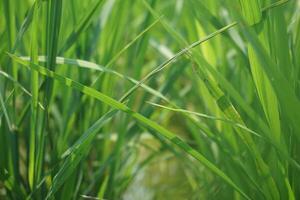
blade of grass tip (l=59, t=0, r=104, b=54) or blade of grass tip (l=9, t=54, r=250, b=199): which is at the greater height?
blade of grass tip (l=59, t=0, r=104, b=54)

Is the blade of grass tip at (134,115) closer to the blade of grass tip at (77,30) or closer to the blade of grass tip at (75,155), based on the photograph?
the blade of grass tip at (75,155)

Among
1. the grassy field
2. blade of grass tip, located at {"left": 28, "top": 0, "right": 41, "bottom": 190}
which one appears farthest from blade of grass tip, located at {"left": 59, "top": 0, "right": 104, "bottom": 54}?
blade of grass tip, located at {"left": 28, "top": 0, "right": 41, "bottom": 190}

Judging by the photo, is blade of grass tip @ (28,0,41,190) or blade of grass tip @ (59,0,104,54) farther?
blade of grass tip @ (59,0,104,54)

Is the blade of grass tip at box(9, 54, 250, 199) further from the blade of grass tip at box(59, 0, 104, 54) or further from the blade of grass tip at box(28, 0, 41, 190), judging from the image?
the blade of grass tip at box(59, 0, 104, 54)

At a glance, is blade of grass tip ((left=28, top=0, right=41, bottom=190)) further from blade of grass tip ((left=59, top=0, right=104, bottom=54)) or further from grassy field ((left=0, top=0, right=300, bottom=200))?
blade of grass tip ((left=59, top=0, right=104, bottom=54))

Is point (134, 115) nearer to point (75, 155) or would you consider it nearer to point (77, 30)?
point (75, 155)

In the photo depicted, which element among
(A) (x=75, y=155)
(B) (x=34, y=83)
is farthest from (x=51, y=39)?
(A) (x=75, y=155)

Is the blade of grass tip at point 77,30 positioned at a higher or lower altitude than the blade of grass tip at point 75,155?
higher

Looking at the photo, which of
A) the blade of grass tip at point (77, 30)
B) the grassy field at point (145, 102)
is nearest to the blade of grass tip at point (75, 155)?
the grassy field at point (145, 102)
